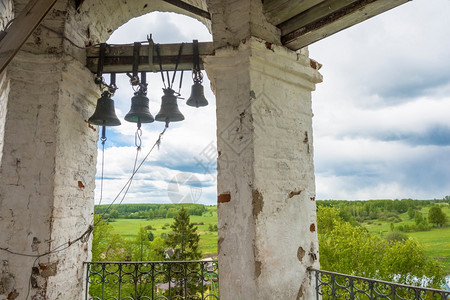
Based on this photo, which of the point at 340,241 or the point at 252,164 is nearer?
the point at 252,164

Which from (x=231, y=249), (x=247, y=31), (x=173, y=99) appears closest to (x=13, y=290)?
(x=231, y=249)

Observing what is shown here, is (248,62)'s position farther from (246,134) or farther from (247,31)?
Answer: (246,134)

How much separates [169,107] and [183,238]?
23.2 m

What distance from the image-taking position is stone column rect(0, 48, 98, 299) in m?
2.51

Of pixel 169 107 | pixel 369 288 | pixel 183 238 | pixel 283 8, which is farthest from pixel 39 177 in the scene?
pixel 183 238

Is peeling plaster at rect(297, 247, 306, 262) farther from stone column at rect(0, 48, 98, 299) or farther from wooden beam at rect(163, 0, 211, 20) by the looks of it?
wooden beam at rect(163, 0, 211, 20)

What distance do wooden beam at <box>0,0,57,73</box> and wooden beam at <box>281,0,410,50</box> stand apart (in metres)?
1.82

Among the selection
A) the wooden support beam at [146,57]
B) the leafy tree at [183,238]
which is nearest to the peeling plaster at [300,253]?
the wooden support beam at [146,57]

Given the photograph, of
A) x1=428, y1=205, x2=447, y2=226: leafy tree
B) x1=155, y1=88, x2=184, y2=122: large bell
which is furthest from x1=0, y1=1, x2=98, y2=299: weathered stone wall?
x1=428, y1=205, x2=447, y2=226: leafy tree

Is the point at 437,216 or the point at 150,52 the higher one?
the point at 150,52

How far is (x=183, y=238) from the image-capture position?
24.8 m

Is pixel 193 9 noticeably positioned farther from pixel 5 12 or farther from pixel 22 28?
pixel 5 12

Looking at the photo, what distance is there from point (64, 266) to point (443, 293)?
291 centimetres

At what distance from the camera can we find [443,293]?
66.1 inches
